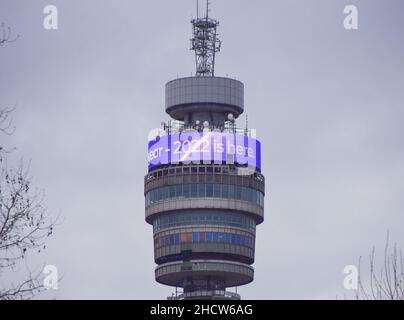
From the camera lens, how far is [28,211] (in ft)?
233
